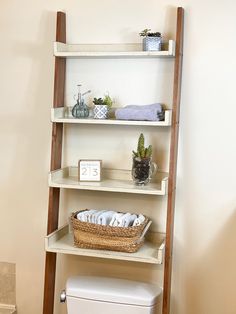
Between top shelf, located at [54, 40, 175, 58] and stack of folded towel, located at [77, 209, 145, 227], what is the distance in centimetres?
79

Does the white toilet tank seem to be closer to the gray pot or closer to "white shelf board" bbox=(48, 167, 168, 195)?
"white shelf board" bbox=(48, 167, 168, 195)

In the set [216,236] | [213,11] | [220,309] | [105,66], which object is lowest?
[220,309]

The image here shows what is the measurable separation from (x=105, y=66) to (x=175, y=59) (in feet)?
1.29

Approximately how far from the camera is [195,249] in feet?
8.49

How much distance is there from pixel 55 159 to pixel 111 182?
0.32 m

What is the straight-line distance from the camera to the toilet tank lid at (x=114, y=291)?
2340mm

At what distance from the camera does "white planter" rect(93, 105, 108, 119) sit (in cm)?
252

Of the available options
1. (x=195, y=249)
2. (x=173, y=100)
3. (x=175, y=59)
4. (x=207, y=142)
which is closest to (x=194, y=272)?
(x=195, y=249)

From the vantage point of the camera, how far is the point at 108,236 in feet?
8.02

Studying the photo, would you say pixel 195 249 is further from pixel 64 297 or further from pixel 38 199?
pixel 38 199

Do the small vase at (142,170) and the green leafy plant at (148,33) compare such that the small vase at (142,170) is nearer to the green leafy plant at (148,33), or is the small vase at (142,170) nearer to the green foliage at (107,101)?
the green foliage at (107,101)

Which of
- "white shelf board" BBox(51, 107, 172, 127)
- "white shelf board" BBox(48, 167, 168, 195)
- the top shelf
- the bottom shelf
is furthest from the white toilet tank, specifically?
the top shelf

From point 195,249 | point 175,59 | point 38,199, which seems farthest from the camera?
point 38,199

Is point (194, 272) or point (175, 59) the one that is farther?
point (194, 272)
